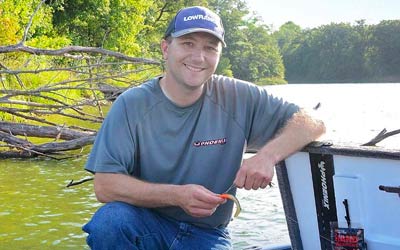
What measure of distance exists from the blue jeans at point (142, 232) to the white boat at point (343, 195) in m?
0.47

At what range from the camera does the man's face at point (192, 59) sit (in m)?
3.03

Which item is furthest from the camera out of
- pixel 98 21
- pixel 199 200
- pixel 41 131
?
pixel 98 21

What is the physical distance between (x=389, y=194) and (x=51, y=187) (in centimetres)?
556

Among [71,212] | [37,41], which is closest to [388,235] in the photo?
[71,212]

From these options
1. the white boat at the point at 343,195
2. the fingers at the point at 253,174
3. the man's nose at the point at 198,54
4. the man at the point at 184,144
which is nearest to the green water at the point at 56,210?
the white boat at the point at 343,195

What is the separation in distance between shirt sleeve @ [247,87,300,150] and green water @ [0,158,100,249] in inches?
104

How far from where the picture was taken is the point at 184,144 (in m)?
3.10

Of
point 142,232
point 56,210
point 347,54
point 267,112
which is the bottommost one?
point 56,210

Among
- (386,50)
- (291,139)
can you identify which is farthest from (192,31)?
(386,50)

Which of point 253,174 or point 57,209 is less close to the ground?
point 253,174

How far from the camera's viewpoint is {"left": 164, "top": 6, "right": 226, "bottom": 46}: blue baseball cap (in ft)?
9.79

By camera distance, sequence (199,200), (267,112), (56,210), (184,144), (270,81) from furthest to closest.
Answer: (270,81)
(56,210)
(267,112)
(184,144)
(199,200)

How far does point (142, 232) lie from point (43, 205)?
4094 mm

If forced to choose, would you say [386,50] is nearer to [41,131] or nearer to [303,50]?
[303,50]
